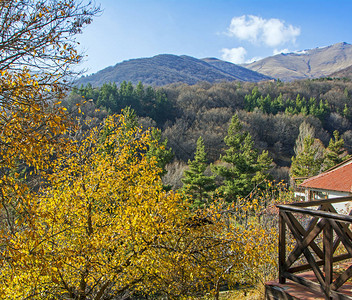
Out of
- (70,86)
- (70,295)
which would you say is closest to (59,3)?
(70,86)

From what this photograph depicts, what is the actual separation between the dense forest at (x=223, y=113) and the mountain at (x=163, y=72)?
58.7m

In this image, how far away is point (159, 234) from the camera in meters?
5.52

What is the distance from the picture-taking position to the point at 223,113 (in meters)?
60.8

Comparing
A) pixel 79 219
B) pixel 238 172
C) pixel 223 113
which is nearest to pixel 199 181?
pixel 238 172

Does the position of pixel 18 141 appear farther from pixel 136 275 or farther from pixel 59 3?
pixel 136 275

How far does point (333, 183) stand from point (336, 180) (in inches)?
12.0

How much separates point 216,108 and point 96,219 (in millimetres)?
59694

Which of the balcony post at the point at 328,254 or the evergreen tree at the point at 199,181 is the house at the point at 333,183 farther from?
the balcony post at the point at 328,254

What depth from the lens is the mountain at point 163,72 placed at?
132 metres

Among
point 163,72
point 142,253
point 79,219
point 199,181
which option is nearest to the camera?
point 142,253

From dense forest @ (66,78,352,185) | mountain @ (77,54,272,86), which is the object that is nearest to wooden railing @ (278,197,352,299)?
dense forest @ (66,78,352,185)

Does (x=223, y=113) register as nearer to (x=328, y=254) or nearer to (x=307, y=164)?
(x=307, y=164)

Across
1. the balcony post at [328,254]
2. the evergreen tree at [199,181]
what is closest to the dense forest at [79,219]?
the balcony post at [328,254]

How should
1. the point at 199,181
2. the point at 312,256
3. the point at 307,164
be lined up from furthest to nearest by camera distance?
the point at 307,164 < the point at 199,181 < the point at 312,256
